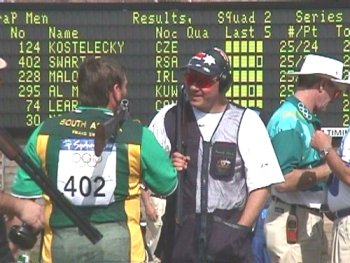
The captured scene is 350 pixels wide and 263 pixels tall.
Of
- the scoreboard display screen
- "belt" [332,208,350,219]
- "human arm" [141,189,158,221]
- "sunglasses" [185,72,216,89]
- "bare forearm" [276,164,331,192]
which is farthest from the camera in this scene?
the scoreboard display screen

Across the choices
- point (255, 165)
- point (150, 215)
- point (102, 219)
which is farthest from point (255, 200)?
point (150, 215)

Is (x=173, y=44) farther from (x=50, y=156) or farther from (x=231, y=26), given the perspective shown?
(x=50, y=156)

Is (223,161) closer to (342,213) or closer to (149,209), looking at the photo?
(342,213)

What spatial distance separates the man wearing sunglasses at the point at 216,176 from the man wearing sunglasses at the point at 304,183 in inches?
38.2

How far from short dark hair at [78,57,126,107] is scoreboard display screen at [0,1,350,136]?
4986 mm

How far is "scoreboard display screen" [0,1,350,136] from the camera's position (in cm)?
1048

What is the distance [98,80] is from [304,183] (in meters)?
1.92

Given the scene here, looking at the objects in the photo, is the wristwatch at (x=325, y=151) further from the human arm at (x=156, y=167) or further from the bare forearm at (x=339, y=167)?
the human arm at (x=156, y=167)

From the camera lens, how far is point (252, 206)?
5.86 meters

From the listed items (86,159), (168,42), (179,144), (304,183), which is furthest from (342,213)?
(168,42)

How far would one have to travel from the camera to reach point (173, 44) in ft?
34.5

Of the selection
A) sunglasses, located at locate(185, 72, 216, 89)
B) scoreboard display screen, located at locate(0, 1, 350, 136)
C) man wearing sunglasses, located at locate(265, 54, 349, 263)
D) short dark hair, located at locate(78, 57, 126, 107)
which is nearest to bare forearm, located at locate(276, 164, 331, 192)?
man wearing sunglasses, located at locate(265, 54, 349, 263)

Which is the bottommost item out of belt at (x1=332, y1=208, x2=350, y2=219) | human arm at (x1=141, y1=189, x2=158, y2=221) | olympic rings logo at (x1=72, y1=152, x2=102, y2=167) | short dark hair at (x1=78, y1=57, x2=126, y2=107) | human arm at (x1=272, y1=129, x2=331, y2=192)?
human arm at (x1=141, y1=189, x2=158, y2=221)

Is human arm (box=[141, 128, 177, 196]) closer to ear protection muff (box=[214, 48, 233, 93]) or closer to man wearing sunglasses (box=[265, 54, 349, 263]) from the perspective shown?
ear protection muff (box=[214, 48, 233, 93])
